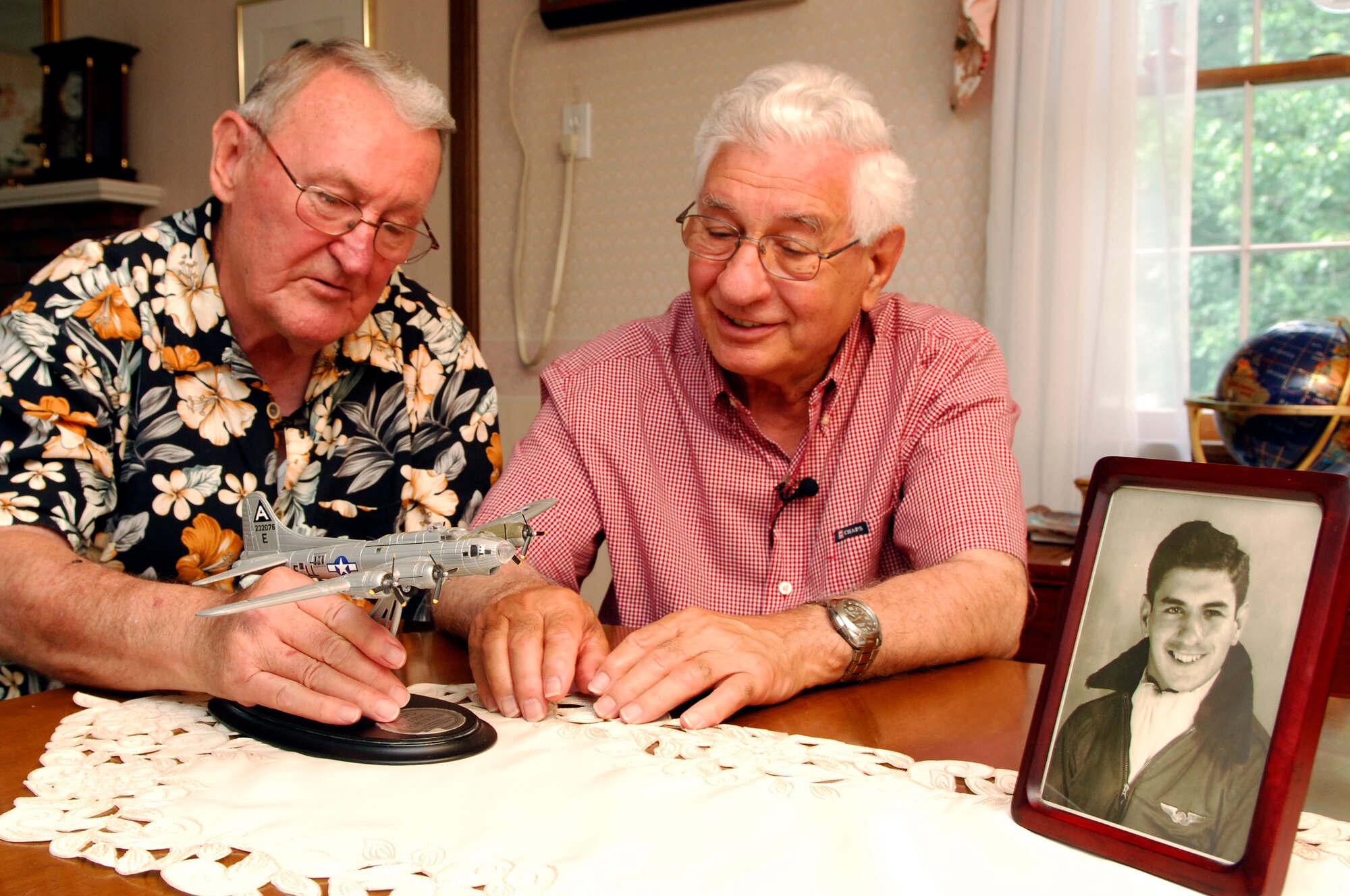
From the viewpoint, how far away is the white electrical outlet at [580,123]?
10.2ft

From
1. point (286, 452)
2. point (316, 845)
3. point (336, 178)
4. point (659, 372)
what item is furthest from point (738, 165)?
point (316, 845)

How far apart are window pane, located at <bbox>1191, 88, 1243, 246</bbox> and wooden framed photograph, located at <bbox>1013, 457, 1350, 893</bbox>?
2025 millimetres

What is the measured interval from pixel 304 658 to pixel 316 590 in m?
0.18

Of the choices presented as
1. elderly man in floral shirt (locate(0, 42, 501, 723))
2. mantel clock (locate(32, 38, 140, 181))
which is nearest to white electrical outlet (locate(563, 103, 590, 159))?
elderly man in floral shirt (locate(0, 42, 501, 723))

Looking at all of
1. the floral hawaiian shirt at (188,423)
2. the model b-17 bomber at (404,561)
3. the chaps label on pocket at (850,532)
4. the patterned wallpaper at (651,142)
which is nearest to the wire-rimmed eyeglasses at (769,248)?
the chaps label on pocket at (850,532)

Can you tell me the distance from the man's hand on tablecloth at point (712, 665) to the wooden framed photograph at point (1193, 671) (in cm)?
32

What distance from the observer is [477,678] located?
113 cm

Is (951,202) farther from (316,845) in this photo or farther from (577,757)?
(316,845)

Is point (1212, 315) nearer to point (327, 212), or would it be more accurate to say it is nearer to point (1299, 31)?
point (1299, 31)

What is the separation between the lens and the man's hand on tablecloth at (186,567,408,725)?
0.97 m

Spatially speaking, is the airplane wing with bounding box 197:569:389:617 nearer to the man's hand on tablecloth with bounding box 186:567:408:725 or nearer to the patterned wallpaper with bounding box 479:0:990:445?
the man's hand on tablecloth with bounding box 186:567:408:725

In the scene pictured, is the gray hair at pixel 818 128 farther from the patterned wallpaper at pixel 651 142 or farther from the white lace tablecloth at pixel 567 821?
the patterned wallpaper at pixel 651 142

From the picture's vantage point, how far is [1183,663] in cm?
73

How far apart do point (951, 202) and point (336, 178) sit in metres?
1.63
